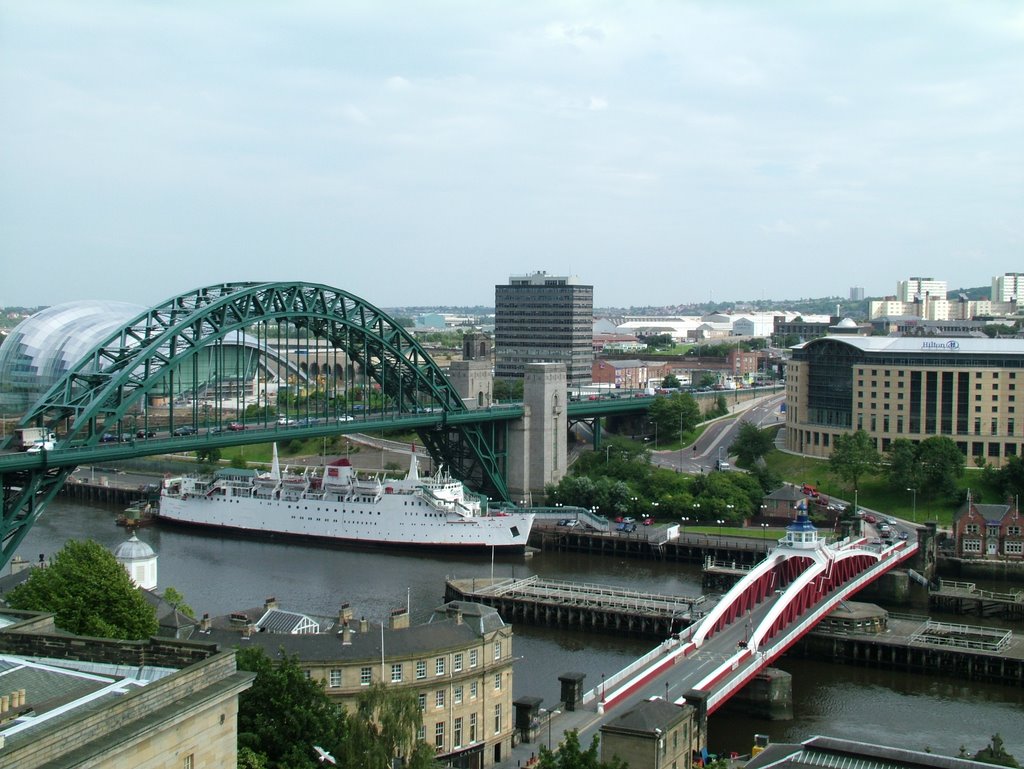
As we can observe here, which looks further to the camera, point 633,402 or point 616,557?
point 633,402

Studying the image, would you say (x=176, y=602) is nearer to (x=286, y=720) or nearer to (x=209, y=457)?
(x=286, y=720)

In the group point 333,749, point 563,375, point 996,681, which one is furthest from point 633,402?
point 333,749

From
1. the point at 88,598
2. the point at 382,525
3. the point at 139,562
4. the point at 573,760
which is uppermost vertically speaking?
the point at 88,598

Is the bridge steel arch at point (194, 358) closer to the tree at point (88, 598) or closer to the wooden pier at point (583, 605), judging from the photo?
the tree at point (88, 598)

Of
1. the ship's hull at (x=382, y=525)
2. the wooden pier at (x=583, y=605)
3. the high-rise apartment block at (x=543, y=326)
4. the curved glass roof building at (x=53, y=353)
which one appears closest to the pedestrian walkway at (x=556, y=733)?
the wooden pier at (x=583, y=605)

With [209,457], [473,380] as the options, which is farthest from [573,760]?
[209,457]

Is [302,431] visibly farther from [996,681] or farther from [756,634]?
[996,681]
